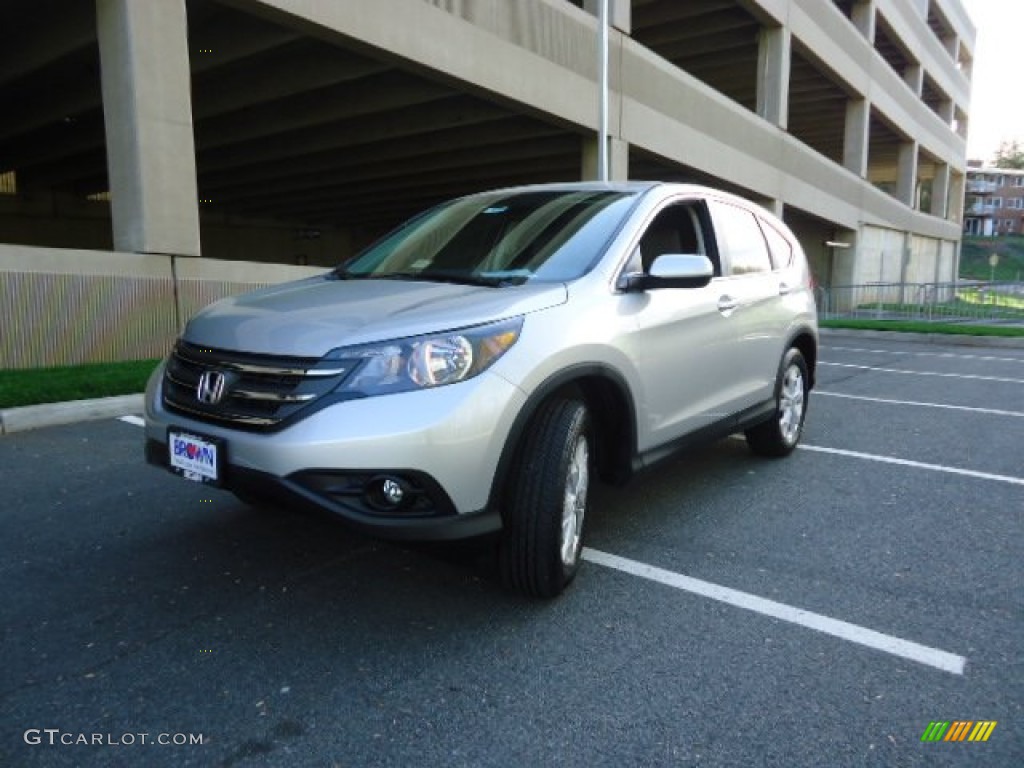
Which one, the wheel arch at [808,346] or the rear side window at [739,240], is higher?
the rear side window at [739,240]

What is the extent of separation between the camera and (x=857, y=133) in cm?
2939

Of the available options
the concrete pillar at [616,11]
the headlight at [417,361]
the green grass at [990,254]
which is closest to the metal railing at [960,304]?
the concrete pillar at [616,11]

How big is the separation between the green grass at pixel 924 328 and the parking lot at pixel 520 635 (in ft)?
44.4

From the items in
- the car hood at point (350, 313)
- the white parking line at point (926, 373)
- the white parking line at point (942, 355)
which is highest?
the car hood at point (350, 313)

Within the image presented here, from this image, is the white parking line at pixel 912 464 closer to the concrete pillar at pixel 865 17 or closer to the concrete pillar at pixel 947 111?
the concrete pillar at pixel 865 17

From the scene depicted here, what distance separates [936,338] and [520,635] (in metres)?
16.5

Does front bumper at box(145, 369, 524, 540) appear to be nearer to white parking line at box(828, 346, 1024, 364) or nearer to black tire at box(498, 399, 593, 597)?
black tire at box(498, 399, 593, 597)

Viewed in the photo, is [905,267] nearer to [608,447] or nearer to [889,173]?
[889,173]

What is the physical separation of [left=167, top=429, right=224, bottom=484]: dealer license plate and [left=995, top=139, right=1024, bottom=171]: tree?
142m

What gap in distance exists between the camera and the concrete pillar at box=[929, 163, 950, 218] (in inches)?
1771

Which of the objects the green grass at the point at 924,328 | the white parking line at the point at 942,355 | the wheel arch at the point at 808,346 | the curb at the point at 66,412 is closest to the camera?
the wheel arch at the point at 808,346

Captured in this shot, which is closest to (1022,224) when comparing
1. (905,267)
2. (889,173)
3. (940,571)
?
(889,173)

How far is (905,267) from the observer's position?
36156mm

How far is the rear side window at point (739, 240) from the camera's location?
4.51m
